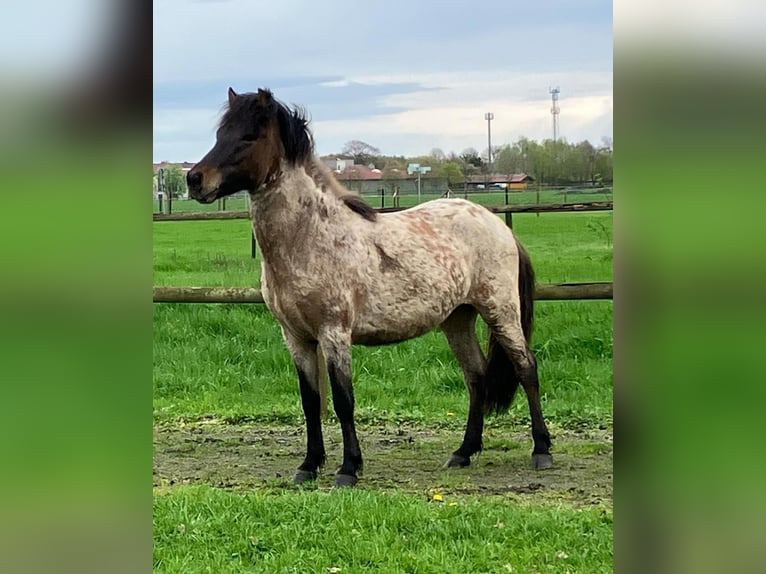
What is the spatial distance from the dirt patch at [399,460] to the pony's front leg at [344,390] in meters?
0.10

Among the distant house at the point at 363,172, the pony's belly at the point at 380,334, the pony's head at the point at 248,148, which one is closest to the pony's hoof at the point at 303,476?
the pony's belly at the point at 380,334

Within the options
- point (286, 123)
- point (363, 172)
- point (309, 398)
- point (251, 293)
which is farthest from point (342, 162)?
point (309, 398)

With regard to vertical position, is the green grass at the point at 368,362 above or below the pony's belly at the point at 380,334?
below

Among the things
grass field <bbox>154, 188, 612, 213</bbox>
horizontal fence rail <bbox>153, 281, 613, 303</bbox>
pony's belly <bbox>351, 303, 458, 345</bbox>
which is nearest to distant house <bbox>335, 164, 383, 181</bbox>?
grass field <bbox>154, 188, 612, 213</bbox>

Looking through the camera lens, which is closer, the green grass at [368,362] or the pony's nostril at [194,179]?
the pony's nostril at [194,179]

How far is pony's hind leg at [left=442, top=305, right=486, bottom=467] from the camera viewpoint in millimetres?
4004

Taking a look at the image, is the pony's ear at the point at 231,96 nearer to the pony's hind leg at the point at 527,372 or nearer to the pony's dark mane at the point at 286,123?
the pony's dark mane at the point at 286,123

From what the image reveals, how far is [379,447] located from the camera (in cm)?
436

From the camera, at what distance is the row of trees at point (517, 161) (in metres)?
7.18

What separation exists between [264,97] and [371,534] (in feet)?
5.97

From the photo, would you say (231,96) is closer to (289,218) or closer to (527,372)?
(289,218)
